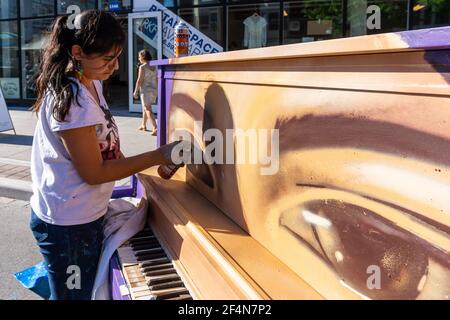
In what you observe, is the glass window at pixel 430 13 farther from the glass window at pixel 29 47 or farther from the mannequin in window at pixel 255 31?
the glass window at pixel 29 47

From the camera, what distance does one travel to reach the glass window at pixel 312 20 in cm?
1003

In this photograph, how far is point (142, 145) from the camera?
7434 millimetres

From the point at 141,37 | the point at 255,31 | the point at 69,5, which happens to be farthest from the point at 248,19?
the point at 69,5

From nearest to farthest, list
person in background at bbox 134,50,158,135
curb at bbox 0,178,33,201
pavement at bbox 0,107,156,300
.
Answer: pavement at bbox 0,107,156,300
curb at bbox 0,178,33,201
person in background at bbox 134,50,158,135

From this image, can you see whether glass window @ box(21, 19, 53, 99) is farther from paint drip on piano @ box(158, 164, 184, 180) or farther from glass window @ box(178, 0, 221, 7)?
paint drip on piano @ box(158, 164, 184, 180)

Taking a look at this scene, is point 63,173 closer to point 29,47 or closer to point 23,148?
point 23,148

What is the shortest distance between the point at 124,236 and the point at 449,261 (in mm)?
1387

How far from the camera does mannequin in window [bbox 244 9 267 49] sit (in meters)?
10.8

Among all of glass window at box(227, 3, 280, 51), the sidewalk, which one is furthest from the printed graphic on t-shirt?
glass window at box(227, 3, 280, 51)

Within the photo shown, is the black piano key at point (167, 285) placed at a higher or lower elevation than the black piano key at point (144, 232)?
lower

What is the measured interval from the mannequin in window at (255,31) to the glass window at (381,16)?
6.51ft

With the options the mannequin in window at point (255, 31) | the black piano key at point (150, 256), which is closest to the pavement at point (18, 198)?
the black piano key at point (150, 256)
